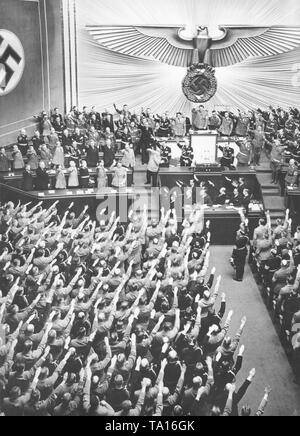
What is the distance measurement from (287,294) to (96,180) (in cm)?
699

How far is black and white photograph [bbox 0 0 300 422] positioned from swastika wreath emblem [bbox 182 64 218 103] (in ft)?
0.22

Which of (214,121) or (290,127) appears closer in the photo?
(290,127)

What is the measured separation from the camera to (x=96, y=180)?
1533 cm

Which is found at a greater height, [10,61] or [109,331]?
[10,61]

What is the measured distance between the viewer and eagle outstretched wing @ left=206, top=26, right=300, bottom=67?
2041cm

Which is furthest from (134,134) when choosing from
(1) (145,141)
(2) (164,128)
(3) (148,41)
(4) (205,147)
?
(3) (148,41)

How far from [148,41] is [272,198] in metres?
8.21

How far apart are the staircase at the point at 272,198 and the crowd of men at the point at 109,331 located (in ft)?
12.7

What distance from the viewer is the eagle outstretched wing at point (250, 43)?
66.9ft

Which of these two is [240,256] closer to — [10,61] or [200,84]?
[10,61]

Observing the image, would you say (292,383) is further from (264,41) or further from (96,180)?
(264,41)

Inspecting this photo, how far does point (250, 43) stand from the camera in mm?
20516

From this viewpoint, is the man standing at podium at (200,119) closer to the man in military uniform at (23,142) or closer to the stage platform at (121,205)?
the stage platform at (121,205)
